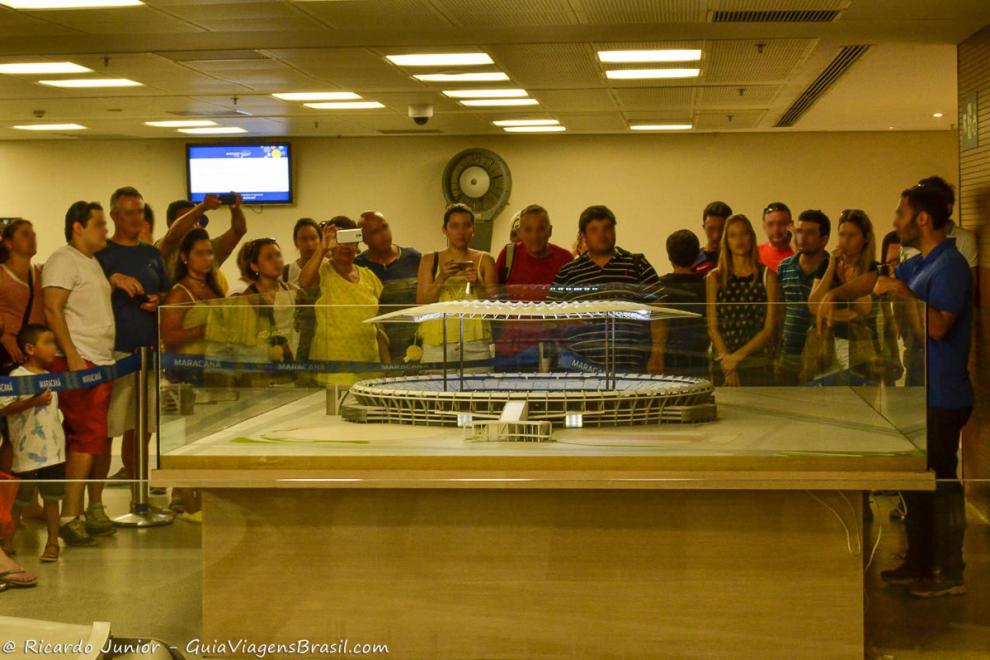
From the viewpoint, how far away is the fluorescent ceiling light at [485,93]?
10.4 m

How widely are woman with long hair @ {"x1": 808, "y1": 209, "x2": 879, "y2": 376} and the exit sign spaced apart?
5.72ft

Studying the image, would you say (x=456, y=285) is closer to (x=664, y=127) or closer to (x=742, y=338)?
(x=742, y=338)

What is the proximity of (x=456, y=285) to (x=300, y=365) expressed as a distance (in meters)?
0.84

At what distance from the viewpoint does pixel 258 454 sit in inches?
141

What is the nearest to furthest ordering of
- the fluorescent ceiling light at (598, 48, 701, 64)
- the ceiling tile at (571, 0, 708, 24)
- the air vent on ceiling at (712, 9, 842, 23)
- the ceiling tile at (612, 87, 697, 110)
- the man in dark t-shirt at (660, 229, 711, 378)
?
the man in dark t-shirt at (660, 229, 711, 378), the ceiling tile at (571, 0, 708, 24), the air vent on ceiling at (712, 9, 842, 23), the fluorescent ceiling light at (598, 48, 701, 64), the ceiling tile at (612, 87, 697, 110)

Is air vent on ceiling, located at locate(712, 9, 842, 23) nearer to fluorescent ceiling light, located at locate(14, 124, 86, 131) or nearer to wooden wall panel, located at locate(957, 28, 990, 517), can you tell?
wooden wall panel, located at locate(957, 28, 990, 517)

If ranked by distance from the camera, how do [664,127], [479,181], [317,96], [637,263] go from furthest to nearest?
[479,181] → [664,127] → [317,96] → [637,263]

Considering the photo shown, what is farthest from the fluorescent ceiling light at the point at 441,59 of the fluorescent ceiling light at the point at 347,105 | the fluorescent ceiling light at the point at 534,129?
the fluorescent ceiling light at the point at 534,129

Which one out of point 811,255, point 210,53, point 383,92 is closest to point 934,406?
point 811,255

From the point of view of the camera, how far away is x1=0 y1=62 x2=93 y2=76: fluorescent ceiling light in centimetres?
862

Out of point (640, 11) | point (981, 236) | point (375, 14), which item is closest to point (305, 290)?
point (375, 14)

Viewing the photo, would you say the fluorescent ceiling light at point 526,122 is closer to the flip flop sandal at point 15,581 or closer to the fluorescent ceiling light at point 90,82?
the fluorescent ceiling light at point 90,82

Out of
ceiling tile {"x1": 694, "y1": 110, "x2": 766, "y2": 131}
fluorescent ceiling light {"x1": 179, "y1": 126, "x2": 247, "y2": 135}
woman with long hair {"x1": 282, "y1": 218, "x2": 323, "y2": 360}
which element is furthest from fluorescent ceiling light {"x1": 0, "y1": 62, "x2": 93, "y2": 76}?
ceiling tile {"x1": 694, "y1": 110, "x2": 766, "y2": 131}

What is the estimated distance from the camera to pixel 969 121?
693cm
